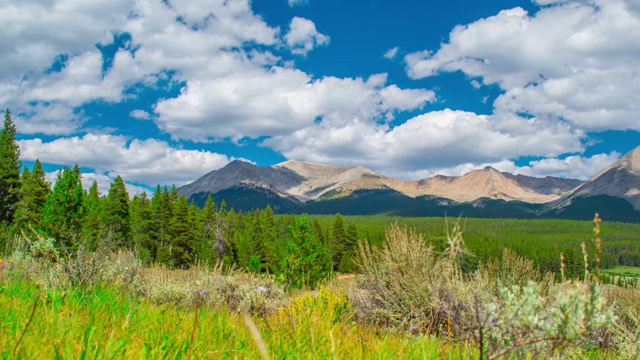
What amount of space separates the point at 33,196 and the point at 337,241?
2304 inches

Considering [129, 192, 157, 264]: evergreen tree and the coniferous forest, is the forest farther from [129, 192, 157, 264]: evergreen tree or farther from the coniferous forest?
the coniferous forest

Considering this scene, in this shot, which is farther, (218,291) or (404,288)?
(218,291)

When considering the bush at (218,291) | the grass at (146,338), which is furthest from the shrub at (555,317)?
the bush at (218,291)

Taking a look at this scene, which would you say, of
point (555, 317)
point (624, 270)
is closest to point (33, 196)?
point (555, 317)

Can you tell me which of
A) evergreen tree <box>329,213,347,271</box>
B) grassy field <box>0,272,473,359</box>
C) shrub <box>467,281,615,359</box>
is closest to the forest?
evergreen tree <box>329,213,347,271</box>

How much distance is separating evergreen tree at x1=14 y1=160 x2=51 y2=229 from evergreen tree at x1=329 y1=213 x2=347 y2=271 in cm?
5561

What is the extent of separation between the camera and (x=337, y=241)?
92312 millimetres

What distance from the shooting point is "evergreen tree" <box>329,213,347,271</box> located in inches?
3595

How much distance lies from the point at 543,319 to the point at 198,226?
69157 millimetres

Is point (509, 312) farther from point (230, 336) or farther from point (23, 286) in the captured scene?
point (23, 286)

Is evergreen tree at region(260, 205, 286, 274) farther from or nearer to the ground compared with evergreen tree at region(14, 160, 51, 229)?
nearer to the ground

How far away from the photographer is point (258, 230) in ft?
300

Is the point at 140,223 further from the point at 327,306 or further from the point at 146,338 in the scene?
the point at 146,338

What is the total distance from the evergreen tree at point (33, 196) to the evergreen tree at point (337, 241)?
55.6 meters
